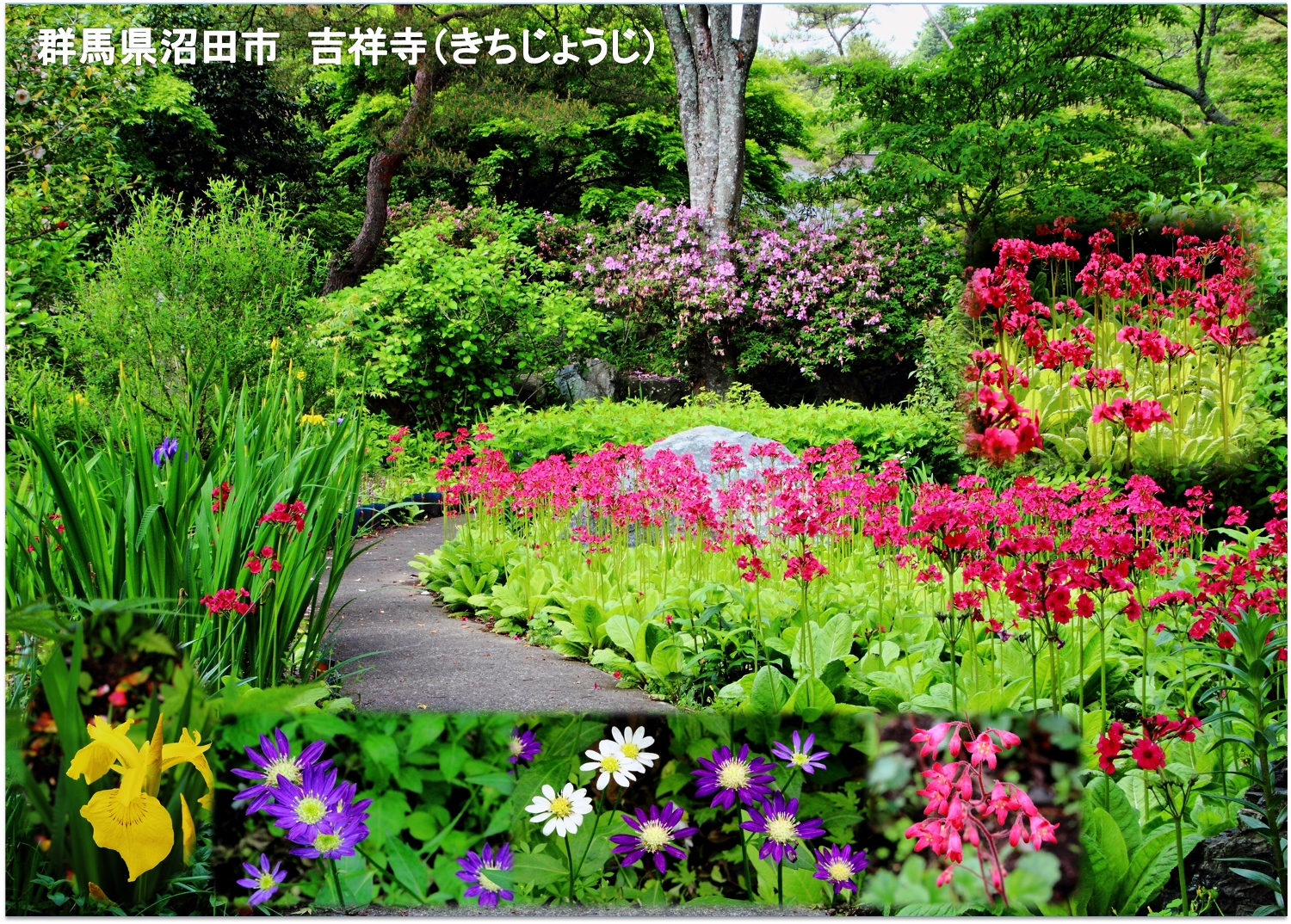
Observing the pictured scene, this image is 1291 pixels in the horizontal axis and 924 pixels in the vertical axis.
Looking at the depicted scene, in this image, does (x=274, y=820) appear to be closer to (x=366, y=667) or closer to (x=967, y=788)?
(x=366, y=667)

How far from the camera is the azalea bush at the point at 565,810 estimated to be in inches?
69.8

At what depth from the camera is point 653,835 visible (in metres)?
1.81

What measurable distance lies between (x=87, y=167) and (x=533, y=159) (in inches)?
75.0

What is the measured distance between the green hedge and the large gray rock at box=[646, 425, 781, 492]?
0.20ft

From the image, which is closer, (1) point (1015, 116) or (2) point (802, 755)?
(2) point (802, 755)

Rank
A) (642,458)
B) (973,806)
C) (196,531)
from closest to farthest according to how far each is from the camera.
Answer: (973,806) < (196,531) < (642,458)

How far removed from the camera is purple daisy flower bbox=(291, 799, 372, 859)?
1758 millimetres

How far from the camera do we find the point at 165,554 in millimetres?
1963

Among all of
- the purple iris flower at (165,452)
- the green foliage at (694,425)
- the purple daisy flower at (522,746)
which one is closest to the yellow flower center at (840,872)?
the purple daisy flower at (522,746)

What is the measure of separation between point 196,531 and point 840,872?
A: 174cm

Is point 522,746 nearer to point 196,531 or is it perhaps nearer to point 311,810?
point 311,810

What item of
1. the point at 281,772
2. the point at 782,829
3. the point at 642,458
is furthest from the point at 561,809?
the point at 642,458

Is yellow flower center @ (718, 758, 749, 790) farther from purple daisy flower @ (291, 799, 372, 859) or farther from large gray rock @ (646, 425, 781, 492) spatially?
large gray rock @ (646, 425, 781, 492)

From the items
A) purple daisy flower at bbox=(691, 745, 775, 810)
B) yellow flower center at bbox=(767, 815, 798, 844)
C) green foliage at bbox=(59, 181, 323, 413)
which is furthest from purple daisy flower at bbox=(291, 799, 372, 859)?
green foliage at bbox=(59, 181, 323, 413)
